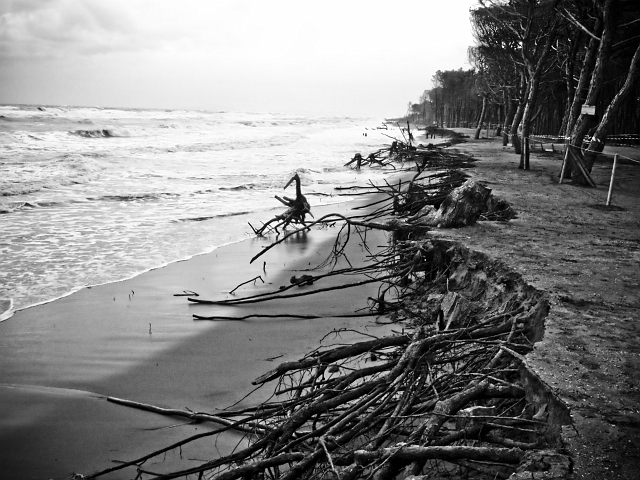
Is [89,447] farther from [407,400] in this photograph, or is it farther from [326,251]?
[326,251]

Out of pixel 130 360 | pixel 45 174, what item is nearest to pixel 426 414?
pixel 130 360

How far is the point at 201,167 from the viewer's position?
2802 cm

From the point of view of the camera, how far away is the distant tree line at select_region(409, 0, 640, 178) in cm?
1276

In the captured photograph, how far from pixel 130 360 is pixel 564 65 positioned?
29265 mm

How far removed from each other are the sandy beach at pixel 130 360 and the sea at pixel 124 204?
1074 mm

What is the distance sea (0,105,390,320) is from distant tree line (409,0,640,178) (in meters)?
7.13

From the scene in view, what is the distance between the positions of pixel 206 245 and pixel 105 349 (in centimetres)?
527

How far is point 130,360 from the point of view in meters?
5.36

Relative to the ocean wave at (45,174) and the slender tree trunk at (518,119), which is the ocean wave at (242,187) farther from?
the slender tree trunk at (518,119)

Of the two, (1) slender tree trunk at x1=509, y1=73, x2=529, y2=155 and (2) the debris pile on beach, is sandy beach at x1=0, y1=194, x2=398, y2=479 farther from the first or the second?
(1) slender tree trunk at x1=509, y1=73, x2=529, y2=155

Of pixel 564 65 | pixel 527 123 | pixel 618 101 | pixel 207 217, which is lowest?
pixel 207 217

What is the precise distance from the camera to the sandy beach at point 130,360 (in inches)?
153

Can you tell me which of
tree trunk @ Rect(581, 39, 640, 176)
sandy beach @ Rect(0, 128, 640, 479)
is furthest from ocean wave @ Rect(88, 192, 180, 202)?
tree trunk @ Rect(581, 39, 640, 176)

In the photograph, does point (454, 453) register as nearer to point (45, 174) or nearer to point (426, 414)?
point (426, 414)
